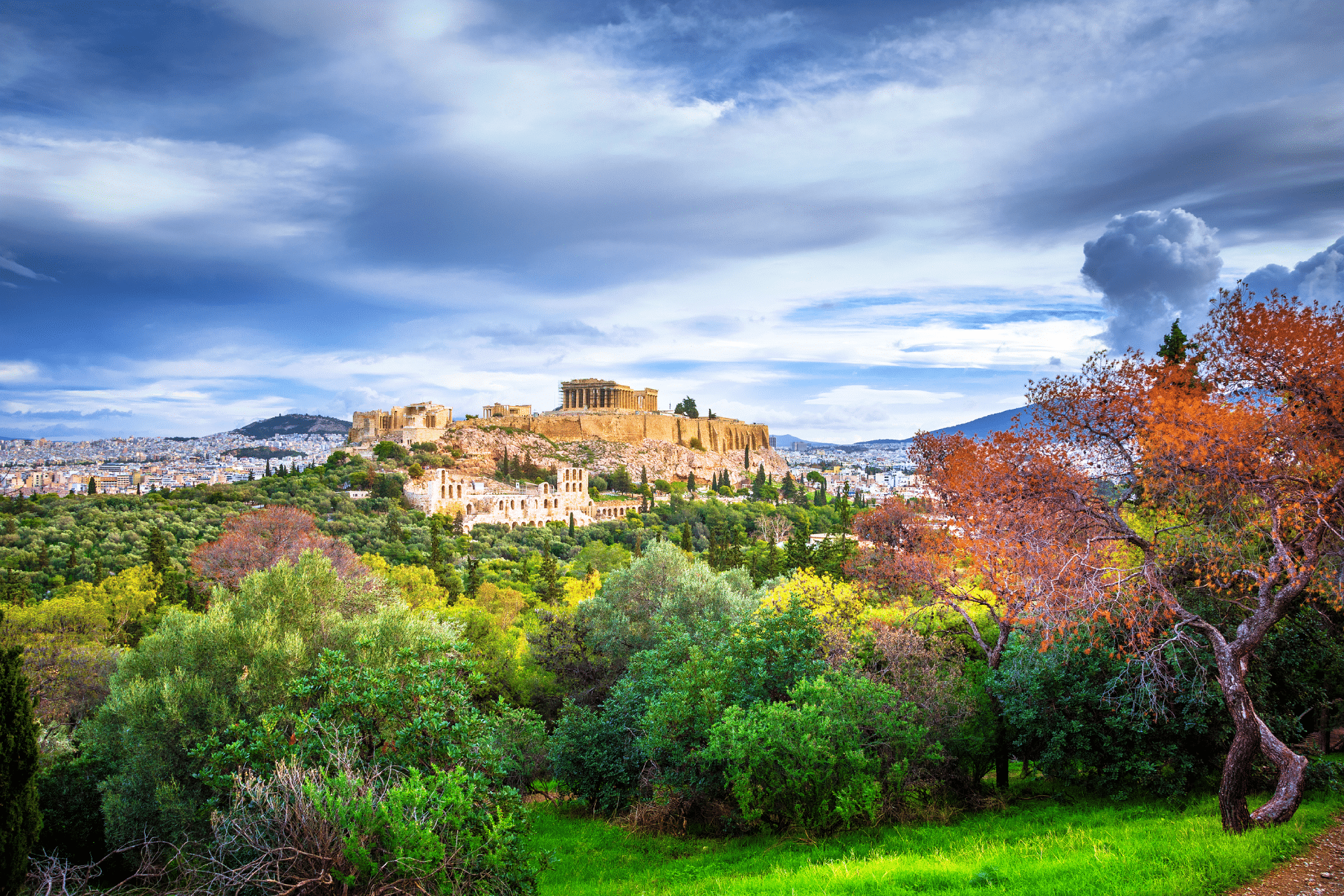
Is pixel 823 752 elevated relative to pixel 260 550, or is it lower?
lower

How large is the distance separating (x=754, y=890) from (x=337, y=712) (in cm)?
482

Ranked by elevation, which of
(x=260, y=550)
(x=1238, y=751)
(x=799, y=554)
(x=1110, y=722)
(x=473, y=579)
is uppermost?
(x=260, y=550)

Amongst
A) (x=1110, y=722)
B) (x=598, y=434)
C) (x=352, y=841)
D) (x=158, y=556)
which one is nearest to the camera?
(x=352, y=841)

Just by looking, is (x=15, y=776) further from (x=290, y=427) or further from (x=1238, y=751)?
(x=290, y=427)

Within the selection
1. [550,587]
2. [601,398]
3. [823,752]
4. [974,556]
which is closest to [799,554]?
[550,587]

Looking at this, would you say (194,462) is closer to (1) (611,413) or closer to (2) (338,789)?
(1) (611,413)

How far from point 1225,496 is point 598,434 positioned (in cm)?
9092

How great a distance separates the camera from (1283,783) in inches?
279

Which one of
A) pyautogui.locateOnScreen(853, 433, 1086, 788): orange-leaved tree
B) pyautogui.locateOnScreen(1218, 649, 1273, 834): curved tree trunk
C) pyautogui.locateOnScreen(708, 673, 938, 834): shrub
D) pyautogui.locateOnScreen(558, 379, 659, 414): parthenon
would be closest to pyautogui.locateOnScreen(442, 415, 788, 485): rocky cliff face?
pyautogui.locateOnScreen(558, 379, 659, 414): parthenon

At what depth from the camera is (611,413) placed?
100875 millimetres

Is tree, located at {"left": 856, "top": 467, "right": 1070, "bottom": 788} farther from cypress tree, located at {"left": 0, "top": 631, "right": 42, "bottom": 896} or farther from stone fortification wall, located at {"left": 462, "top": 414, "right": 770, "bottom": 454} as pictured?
stone fortification wall, located at {"left": 462, "top": 414, "right": 770, "bottom": 454}

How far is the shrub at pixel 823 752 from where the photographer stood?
8641 mm

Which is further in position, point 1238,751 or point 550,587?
point 550,587

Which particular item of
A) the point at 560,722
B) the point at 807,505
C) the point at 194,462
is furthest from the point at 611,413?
the point at 560,722
